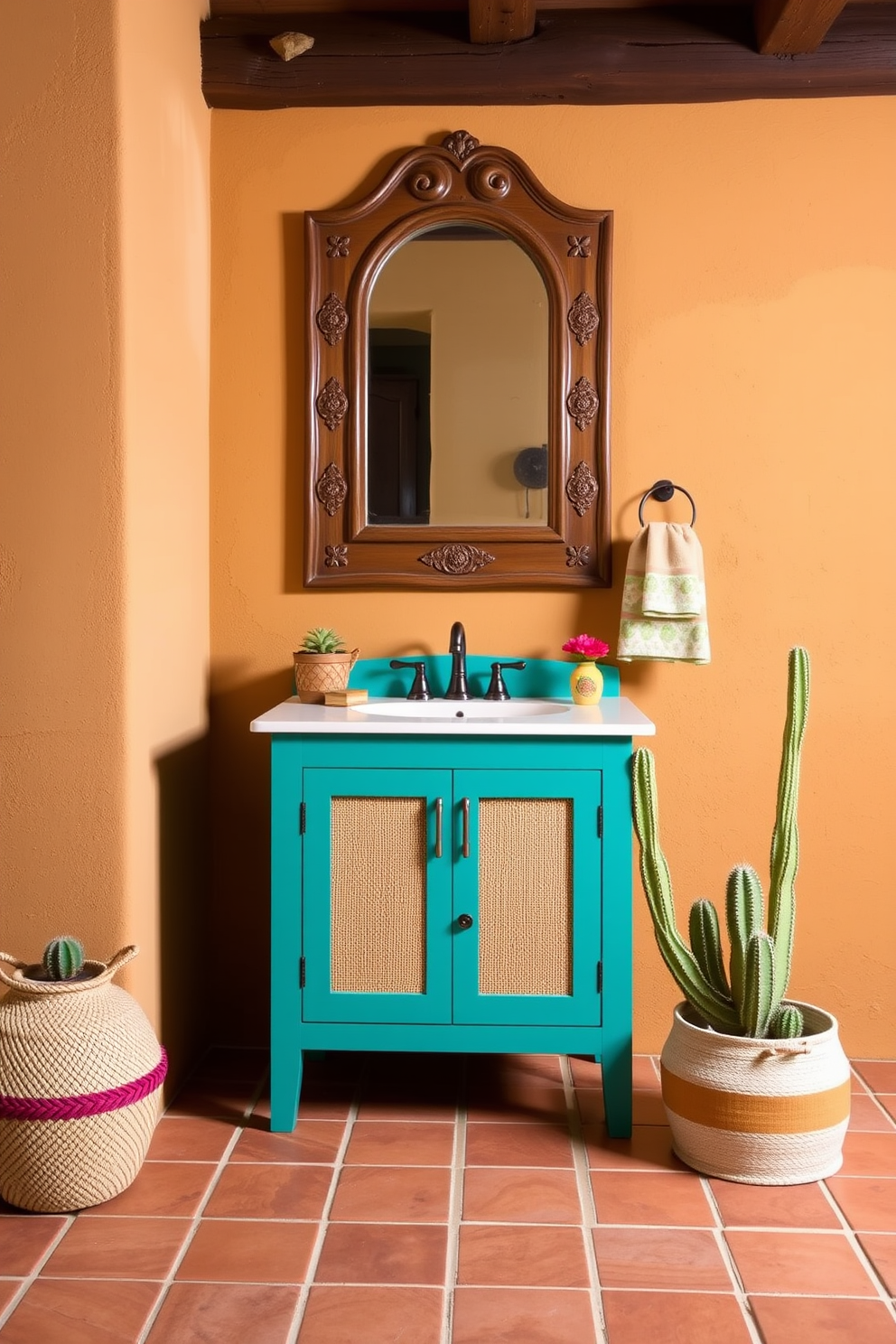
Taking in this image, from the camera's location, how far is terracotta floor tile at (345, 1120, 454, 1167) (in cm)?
214

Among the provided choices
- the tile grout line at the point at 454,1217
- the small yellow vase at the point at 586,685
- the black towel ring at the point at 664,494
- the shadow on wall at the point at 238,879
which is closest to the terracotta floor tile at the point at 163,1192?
the tile grout line at the point at 454,1217

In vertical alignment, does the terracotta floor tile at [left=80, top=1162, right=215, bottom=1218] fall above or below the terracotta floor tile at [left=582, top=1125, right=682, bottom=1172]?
above

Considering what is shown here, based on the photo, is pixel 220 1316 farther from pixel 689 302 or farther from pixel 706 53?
pixel 706 53

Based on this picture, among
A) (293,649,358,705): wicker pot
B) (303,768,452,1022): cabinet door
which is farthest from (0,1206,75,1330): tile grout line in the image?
(293,649,358,705): wicker pot

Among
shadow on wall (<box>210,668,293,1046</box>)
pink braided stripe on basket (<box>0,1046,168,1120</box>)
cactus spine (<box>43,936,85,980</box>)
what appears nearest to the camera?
pink braided stripe on basket (<box>0,1046,168,1120</box>)

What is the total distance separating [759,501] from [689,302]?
470mm

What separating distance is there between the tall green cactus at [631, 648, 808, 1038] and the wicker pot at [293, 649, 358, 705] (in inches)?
27.1

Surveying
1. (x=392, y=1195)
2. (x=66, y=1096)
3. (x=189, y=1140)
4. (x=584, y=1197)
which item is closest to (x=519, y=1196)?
(x=584, y=1197)

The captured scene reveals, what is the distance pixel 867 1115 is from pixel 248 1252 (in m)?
1.26

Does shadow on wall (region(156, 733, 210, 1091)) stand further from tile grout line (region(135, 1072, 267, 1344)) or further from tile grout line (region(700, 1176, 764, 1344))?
tile grout line (region(700, 1176, 764, 1344))

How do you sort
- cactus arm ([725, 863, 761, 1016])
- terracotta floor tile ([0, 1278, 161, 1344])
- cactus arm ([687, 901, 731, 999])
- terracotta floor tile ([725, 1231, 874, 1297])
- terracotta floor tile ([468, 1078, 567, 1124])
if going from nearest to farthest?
terracotta floor tile ([0, 1278, 161, 1344]), terracotta floor tile ([725, 1231, 874, 1297]), cactus arm ([725, 863, 761, 1016]), cactus arm ([687, 901, 731, 999]), terracotta floor tile ([468, 1078, 567, 1124])

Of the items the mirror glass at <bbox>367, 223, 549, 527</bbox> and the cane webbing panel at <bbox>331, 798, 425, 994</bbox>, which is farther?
the mirror glass at <bbox>367, 223, 549, 527</bbox>

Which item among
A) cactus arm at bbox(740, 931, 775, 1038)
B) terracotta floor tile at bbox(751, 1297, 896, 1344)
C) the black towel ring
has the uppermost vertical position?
the black towel ring

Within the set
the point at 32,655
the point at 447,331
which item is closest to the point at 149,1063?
the point at 32,655
